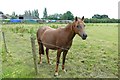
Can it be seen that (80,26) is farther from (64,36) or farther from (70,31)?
(64,36)

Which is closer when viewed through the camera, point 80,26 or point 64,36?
point 80,26

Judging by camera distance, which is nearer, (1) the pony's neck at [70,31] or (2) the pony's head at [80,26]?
(2) the pony's head at [80,26]

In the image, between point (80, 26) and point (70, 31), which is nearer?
point (80, 26)

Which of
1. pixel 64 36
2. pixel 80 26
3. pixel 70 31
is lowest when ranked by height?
pixel 64 36

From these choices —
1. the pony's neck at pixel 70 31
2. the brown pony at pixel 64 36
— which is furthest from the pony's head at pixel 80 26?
the pony's neck at pixel 70 31

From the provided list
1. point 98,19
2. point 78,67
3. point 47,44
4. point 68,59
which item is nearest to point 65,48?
point 47,44

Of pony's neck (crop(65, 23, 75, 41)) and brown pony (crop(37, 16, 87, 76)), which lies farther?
pony's neck (crop(65, 23, 75, 41))

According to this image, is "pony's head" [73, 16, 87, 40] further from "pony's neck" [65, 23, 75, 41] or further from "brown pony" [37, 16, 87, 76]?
"pony's neck" [65, 23, 75, 41]

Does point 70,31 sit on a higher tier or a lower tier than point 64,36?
higher

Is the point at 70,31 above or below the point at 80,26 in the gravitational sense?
below

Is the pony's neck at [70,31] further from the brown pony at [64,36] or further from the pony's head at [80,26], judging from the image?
the pony's head at [80,26]

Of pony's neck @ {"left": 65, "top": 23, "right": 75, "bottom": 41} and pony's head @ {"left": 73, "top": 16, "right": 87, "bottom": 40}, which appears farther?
pony's neck @ {"left": 65, "top": 23, "right": 75, "bottom": 41}

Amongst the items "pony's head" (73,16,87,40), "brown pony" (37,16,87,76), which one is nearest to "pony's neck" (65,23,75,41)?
"brown pony" (37,16,87,76)

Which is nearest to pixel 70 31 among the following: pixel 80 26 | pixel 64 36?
pixel 64 36
